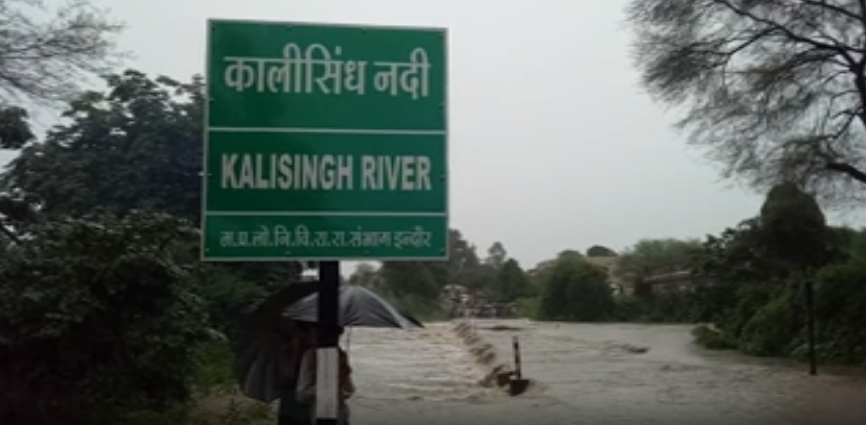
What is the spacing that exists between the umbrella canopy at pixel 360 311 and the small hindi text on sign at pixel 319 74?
8.18 ft

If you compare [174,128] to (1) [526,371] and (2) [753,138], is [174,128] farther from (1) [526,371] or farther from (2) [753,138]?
(2) [753,138]

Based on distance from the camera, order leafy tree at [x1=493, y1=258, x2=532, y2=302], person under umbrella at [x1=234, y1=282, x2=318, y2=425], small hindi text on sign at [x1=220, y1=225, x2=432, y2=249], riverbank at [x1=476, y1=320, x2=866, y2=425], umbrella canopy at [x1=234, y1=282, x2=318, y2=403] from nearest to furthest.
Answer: small hindi text on sign at [x1=220, y1=225, x2=432, y2=249] < person under umbrella at [x1=234, y1=282, x2=318, y2=425] < umbrella canopy at [x1=234, y1=282, x2=318, y2=403] < riverbank at [x1=476, y1=320, x2=866, y2=425] < leafy tree at [x1=493, y1=258, x2=532, y2=302]

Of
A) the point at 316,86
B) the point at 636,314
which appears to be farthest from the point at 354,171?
the point at 636,314

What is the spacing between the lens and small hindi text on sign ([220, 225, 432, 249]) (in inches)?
201

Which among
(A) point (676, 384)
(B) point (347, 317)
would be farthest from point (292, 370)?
(A) point (676, 384)

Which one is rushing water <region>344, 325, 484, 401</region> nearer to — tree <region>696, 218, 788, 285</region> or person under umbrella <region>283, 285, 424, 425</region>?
person under umbrella <region>283, 285, 424, 425</region>

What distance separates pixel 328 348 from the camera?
525cm

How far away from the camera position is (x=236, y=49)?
5156 millimetres

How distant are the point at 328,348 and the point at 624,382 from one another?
15.7 m

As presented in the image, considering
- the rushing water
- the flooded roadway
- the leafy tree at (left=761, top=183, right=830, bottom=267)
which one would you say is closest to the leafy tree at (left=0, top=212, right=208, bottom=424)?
the rushing water

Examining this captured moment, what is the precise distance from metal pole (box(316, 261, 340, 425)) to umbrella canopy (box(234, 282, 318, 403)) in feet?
8.51

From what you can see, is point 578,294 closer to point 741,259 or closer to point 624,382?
point 741,259

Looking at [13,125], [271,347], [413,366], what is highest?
[13,125]

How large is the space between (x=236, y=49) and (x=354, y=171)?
785mm
